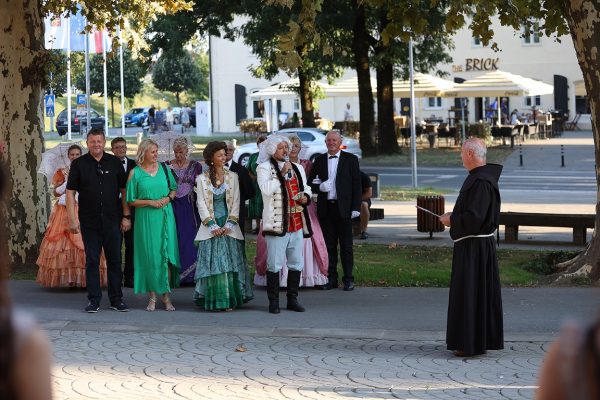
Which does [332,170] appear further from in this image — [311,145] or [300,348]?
[311,145]

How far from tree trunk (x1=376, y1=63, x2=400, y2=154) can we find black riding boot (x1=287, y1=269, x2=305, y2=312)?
31.7 m

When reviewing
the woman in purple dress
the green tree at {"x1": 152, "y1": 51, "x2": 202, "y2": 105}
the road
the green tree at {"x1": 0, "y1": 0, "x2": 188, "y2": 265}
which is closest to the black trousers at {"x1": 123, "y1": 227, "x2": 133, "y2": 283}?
the woman in purple dress

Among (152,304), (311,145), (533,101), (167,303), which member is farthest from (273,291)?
(533,101)

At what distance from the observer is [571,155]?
1785 inches

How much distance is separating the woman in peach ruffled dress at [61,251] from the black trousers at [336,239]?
263cm

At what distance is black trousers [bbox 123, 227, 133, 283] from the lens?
1416 cm

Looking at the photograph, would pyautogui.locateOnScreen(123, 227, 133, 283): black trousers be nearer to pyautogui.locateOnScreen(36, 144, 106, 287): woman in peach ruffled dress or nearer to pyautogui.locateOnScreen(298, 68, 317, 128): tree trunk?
pyautogui.locateOnScreen(36, 144, 106, 287): woman in peach ruffled dress

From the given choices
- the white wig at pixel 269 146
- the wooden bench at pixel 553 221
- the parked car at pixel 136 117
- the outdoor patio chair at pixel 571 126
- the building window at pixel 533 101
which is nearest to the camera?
the white wig at pixel 269 146

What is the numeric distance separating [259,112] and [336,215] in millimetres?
63746

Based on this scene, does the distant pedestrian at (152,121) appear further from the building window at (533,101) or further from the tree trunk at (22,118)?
the tree trunk at (22,118)

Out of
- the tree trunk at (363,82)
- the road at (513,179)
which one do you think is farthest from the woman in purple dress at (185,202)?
the tree trunk at (363,82)

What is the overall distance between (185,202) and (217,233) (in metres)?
1.85

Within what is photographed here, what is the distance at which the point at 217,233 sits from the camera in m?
12.3

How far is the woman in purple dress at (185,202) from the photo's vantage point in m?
14.0
